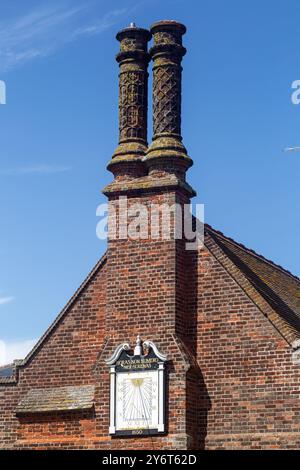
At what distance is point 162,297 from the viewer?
22.4m

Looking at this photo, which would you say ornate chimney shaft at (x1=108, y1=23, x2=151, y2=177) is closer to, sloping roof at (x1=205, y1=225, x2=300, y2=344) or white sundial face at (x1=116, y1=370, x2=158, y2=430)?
sloping roof at (x1=205, y1=225, x2=300, y2=344)

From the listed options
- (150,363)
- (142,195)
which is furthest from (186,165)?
(150,363)

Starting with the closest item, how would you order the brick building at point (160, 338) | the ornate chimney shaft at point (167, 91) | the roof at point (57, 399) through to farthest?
the brick building at point (160, 338) < the roof at point (57, 399) < the ornate chimney shaft at point (167, 91)

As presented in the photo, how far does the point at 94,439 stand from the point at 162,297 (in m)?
3.13

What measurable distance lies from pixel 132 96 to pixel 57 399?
6649 mm

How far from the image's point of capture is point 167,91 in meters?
23.7

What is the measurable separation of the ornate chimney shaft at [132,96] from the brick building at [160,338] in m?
0.03

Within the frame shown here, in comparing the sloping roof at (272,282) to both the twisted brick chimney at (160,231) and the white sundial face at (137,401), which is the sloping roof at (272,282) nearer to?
the twisted brick chimney at (160,231)

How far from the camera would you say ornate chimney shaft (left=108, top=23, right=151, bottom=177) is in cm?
2402

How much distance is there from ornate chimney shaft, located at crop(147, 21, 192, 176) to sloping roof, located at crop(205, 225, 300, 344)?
78.1 inches

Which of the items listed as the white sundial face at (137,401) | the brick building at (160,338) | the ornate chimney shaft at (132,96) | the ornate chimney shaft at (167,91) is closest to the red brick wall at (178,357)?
the brick building at (160,338)

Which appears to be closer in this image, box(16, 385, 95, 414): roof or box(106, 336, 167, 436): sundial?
box(106, 336, 167, 436): sundial

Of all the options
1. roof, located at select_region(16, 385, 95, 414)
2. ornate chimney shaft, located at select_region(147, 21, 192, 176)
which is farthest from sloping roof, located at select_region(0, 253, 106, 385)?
ornate chimney shaft, located at select_region(147, 21, 192, 176)

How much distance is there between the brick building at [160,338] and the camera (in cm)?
2147
